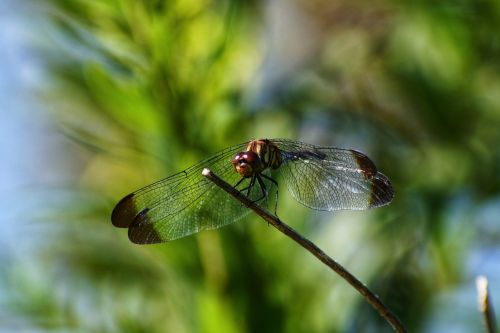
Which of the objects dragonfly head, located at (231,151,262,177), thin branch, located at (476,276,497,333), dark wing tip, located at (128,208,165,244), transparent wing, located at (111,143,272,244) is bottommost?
thin branch, located at (476,276,497,333)

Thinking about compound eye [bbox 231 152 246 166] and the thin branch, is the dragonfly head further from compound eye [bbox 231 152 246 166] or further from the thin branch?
the thin branch

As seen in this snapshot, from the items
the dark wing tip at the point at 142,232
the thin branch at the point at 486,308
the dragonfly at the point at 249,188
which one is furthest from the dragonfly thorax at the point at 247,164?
the thin branch at the point at 486,308

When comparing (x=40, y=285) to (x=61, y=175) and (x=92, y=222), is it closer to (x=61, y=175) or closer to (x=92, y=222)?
(x=92, y=222)

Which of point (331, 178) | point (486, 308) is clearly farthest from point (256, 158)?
point (486, 308)

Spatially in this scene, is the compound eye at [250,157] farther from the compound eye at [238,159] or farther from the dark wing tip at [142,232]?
the dark wing tip at [142,232]

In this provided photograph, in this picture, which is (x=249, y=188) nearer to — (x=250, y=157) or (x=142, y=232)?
(x=250, y=157)

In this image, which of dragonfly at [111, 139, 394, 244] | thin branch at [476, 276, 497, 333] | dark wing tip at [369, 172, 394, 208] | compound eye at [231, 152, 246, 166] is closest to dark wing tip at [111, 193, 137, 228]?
dragonfly at [111, 139, 394, 244]

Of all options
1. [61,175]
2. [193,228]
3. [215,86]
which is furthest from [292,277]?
[61,175]
